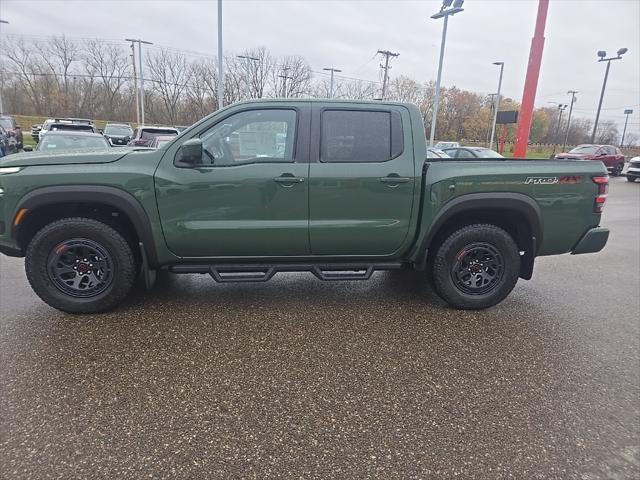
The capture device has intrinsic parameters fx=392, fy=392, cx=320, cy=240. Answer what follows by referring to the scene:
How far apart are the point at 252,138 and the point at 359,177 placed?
1.03 metres

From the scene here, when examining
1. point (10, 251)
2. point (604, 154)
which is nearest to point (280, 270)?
point (10, 251)

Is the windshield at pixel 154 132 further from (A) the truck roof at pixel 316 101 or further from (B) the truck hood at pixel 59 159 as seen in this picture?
(A) the truck roof at pixel 316 101

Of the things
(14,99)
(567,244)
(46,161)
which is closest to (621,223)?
(567,244)

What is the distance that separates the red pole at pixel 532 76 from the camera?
51.3 ft

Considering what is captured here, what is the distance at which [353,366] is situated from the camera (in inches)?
115

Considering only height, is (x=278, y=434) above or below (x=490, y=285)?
below

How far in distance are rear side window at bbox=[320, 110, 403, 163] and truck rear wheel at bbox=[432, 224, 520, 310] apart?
1.08m

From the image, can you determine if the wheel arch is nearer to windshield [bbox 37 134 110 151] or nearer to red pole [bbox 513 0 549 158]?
windshield [bbox 37 134 110 151]

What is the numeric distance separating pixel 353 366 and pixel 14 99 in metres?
65.0

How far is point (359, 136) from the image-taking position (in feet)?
11.9

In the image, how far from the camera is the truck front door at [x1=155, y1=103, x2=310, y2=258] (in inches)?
134

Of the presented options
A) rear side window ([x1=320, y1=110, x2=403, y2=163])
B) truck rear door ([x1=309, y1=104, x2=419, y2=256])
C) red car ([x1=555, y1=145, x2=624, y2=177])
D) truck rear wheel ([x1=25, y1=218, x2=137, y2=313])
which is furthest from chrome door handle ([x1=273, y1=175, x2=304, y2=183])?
red car ([x1=555, y1=145, x2=624, y2=177])

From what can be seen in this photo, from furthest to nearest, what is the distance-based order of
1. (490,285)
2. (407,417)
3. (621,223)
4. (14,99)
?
1. (14,99)
2. (621,223)
3. (490,285)
4. (407,417)

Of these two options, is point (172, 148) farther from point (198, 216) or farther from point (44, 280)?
point (44, 280)
